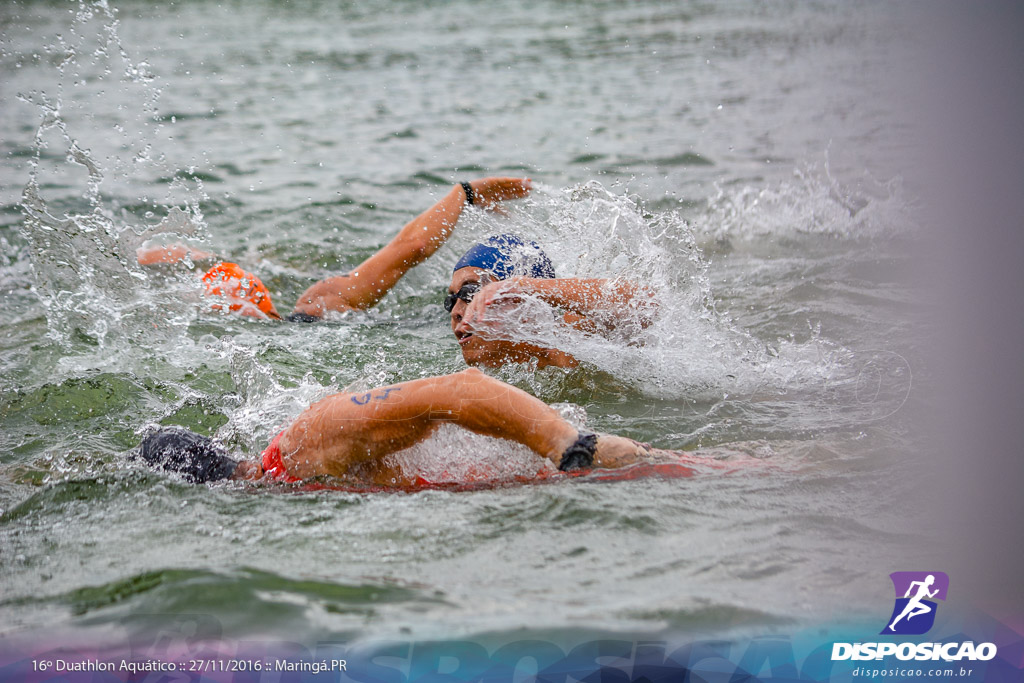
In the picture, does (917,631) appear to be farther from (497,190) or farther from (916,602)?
(497,190)

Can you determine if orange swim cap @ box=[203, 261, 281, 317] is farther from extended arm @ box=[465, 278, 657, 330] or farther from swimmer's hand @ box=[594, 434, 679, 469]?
swimmer's hand @ box=[594, 434, 679, 469]

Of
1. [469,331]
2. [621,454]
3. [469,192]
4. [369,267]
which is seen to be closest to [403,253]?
[369,267]

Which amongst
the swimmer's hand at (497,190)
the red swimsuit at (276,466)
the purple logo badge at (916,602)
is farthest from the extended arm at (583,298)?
the purple logo badge at (916,602)

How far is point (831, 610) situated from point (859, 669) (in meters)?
0.38

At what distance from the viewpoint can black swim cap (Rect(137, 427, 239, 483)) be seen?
3.66m

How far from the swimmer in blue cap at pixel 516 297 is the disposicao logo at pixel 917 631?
8.68 feet

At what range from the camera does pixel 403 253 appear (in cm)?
577

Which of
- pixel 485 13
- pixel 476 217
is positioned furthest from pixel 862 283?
pixel 485 13

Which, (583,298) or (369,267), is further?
(369,267)

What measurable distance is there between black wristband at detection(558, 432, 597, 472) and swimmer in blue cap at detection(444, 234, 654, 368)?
1.21 m

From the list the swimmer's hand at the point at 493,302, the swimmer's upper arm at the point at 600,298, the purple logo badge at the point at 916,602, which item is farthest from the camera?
the swimmer's upper arm at the point at 600,298

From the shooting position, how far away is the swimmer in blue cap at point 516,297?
4461 mm

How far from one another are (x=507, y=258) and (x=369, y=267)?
1458 mm

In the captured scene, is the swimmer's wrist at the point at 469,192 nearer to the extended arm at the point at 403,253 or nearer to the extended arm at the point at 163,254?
the extended arm at the point at 403,253
